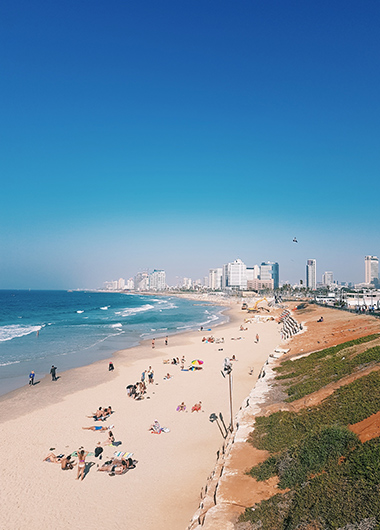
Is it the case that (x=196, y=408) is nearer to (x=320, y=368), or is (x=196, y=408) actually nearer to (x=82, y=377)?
(x=320, y=368)

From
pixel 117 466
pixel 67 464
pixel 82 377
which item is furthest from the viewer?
pixel 82 377

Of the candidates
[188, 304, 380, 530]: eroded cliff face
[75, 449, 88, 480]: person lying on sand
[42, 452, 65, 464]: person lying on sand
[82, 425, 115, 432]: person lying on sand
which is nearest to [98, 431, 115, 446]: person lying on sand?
[82, 425, 115, 432]: person lying on sand

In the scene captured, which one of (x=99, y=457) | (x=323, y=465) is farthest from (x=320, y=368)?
(x=99, y=457)

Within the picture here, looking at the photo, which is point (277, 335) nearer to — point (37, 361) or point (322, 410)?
point (37, 361)

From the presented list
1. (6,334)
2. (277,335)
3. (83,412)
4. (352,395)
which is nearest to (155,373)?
(83,412)

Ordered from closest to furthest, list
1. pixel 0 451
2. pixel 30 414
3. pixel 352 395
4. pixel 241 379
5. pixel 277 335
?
pixel 352 395 → pixel 0 451 → pixel 30 414 → pixel 241 379 → pixel 277 335

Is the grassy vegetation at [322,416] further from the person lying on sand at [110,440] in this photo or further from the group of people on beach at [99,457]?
the person lying on sand at [110,440]
